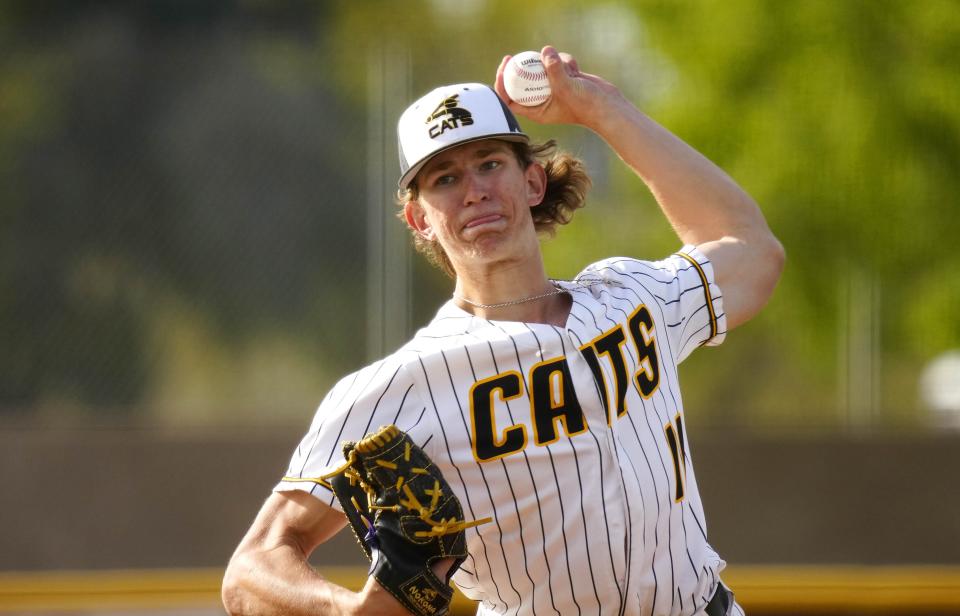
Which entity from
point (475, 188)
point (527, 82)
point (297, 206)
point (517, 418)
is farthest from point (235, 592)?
point (297, 206)

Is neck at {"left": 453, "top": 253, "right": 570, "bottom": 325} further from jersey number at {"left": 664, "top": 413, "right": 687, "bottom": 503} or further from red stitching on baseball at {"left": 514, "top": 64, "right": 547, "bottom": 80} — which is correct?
red stitching on baseball at {"left": 514, "top": 64, "right": 547, "bottom": 80}

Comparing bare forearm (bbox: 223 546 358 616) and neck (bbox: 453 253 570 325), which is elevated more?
neck (bbox: 453 253 570 325)

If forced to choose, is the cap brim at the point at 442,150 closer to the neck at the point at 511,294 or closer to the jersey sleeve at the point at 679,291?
the neck at the point at 511,294

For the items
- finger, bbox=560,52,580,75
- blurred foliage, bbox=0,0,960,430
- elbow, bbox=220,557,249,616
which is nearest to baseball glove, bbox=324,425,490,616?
elbow, bbox=220,557,249,616

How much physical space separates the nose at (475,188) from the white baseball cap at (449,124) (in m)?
0.08

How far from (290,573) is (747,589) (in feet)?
12.2

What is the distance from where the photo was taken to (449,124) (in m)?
2.74

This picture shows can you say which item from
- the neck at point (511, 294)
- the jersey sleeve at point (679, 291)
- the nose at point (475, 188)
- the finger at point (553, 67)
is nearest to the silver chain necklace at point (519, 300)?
the neck at point (511, 294)

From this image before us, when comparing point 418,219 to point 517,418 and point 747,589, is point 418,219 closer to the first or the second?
point 517,418

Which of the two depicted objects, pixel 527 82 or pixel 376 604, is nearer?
pixel 376 604

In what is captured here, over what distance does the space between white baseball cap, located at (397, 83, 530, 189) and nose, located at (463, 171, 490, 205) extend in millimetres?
85

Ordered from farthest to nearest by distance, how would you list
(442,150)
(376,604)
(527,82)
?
(527,82), (442,150), (376,604)

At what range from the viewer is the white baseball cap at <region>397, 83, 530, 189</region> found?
2727mm

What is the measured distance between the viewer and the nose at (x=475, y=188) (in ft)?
8.93
